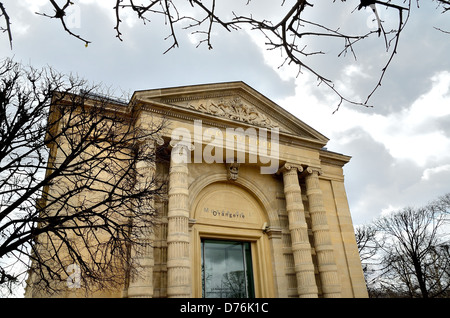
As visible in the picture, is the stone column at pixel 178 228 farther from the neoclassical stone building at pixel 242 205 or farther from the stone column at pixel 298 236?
the stone column at pixel 298 236

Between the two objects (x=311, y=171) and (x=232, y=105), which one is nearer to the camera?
(x=232, y=105)

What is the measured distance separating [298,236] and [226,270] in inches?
141

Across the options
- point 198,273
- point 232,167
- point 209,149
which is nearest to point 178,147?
point 209,149

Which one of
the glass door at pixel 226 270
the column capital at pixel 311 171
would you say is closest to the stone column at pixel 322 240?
the column capital at pixel 311 171

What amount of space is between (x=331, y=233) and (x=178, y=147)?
9618 millimetres

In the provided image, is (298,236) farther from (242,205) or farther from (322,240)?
(242,205)

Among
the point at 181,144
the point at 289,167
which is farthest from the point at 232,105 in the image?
the point at 289,167

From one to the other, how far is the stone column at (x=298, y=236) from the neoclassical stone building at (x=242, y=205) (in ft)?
0.14

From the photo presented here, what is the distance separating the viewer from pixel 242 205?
15.2 meters

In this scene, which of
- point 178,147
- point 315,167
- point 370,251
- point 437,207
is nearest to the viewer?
point 178,147

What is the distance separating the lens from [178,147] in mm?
12930

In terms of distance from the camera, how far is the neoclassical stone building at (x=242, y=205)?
40.8 ft

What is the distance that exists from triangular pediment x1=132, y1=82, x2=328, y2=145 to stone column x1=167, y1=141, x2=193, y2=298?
2.17m
